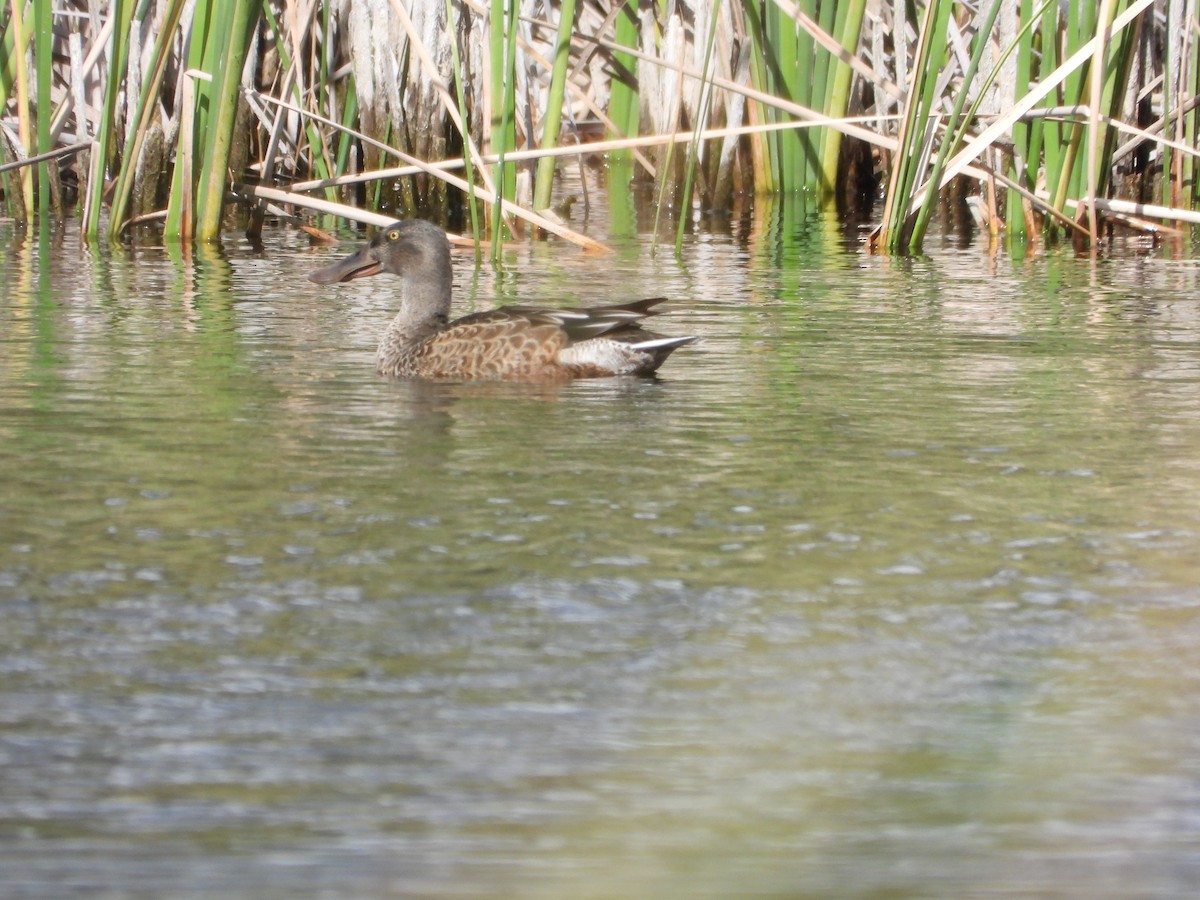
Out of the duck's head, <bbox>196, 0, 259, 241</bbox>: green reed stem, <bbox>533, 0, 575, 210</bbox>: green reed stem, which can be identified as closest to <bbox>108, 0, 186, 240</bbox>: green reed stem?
<bbox>196, 0, 259, 241</bbox>: green reed stem

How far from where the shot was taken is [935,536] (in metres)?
4.20

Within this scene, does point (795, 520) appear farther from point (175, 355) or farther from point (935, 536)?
point (175, 355)

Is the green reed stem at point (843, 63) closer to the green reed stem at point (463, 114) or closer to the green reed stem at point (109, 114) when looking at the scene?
the green reed stem at point (463, 114)

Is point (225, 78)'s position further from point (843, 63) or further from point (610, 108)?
point (610, 108)

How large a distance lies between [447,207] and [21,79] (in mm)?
3359

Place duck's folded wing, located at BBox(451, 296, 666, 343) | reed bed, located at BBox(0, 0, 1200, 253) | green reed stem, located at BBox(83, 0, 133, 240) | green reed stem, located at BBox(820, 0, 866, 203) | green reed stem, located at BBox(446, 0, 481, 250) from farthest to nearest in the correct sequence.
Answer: green reed stem, located at BBox(820, 0, 866, 203) < reed bed, located at BBox(0, 0, 1200, 253) < green reed stem, located at BBox(83, 0, 133, 240) < green reed stem, located at BBox(446, 0, 481, 250) < duck's folded wing, located at BBox(451, 296, 666, 343)

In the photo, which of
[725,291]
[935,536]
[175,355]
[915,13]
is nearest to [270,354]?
[175,355]

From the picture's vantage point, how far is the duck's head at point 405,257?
23.9ft

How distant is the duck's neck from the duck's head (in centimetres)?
2

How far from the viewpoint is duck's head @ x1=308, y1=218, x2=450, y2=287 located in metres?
7.30

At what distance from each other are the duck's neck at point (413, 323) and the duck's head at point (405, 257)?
2cm

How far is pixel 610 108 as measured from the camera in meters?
13.1

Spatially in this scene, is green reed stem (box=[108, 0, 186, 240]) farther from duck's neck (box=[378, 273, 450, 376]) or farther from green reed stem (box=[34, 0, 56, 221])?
duck's neck (box=[378, 273, 450, 376])

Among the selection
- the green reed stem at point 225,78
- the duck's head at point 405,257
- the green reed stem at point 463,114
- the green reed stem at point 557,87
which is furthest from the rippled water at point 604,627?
the green reed stem at point 557,87
